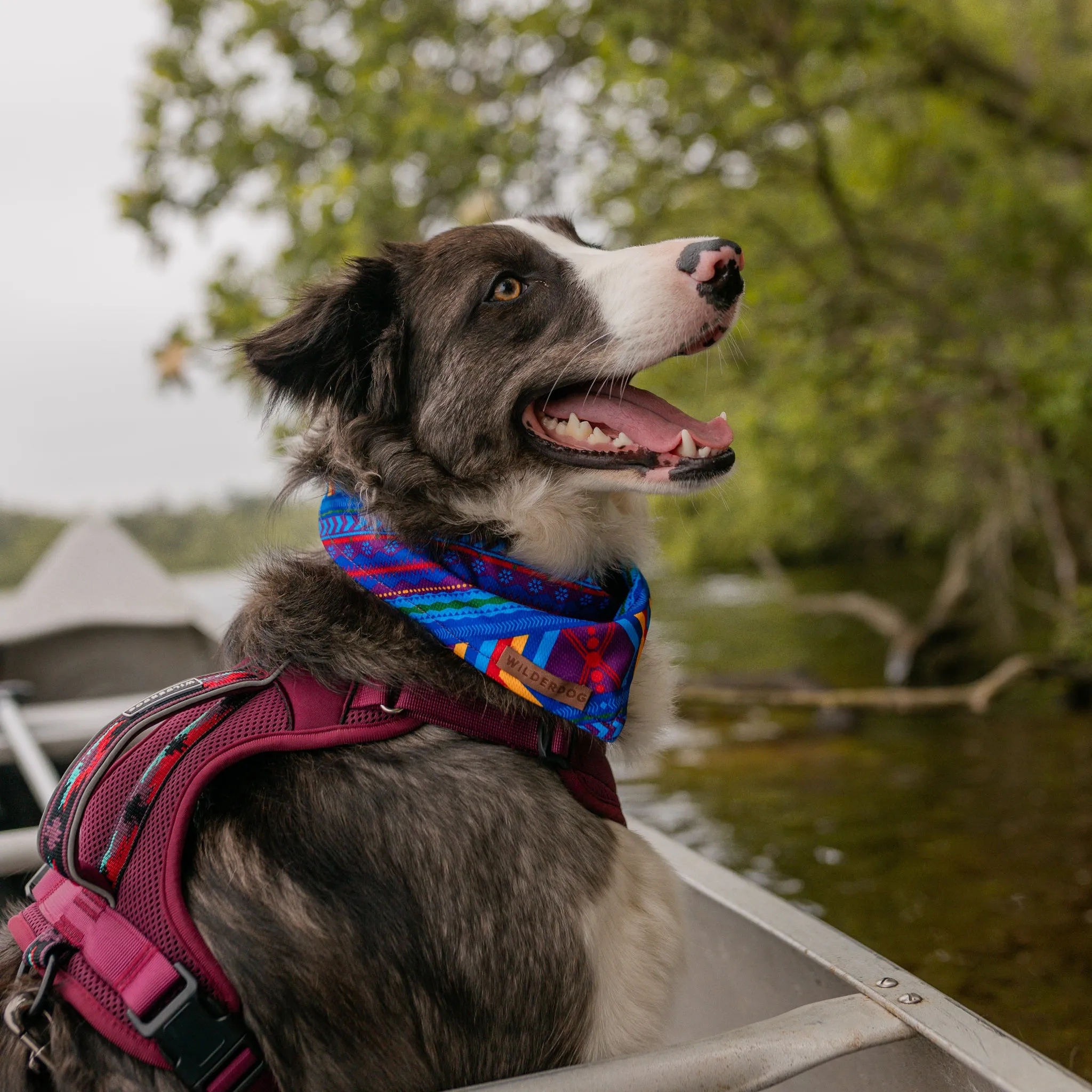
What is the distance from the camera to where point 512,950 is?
1.64m

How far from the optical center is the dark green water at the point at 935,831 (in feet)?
11.6

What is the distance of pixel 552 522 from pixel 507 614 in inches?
11.4

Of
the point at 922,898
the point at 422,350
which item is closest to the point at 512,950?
the point at 422,350

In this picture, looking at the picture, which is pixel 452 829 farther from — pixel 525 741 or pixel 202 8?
pixel 202 8

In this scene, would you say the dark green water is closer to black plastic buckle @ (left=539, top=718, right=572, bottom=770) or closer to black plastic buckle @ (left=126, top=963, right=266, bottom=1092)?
black plastic buckle @ (left=539, top=718, right=572, bottom=770)

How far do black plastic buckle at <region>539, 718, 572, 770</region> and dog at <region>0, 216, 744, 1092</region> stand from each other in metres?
0.02

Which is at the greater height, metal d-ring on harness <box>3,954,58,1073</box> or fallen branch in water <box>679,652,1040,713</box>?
metal d-ring on harness <box>3,954,58,1073</box>

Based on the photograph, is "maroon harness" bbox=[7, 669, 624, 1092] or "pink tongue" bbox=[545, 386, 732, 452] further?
"pink tongue" bbox=[545, 386, 732, 452]

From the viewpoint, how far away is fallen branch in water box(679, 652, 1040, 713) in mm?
7516

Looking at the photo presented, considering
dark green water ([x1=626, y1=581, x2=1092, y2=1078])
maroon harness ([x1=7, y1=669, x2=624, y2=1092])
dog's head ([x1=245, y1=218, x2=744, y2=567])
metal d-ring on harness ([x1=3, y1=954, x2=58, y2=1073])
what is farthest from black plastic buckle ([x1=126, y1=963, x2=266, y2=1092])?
dark green water ([x1=626, y1=581, x2=1092, y2=1078])

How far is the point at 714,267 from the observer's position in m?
1.98

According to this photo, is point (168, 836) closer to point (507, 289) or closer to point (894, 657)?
point (507, 289)

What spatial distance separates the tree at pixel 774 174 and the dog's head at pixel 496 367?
1.96m

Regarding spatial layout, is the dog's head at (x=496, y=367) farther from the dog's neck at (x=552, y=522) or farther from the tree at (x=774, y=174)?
the tree at (x=774, y=174)
